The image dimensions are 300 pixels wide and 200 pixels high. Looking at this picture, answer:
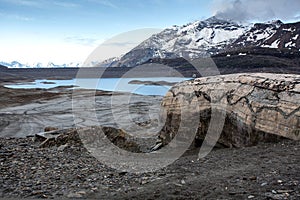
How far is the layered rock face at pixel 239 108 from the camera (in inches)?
271

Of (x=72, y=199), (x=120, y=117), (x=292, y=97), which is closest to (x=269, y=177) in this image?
(x=292, y=97)

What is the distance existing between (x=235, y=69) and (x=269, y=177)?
282 ft

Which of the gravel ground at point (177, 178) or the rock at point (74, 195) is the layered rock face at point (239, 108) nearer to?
the gravel ground at point (177, 178)

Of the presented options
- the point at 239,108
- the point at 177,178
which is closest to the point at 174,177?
the point at 177,178

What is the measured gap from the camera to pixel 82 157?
27.2 ft

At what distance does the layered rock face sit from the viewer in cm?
687

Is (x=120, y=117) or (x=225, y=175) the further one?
(x=120, y=117)

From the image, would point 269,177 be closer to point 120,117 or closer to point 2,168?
point 2,168

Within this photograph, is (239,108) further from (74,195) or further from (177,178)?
(74,195)

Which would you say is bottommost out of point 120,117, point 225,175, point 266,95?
point 120,117

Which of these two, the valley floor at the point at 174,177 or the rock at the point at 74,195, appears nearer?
the valley floor at the point at 174,177

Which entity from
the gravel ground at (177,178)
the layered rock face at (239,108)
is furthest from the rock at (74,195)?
the layered rock face at (239,108)

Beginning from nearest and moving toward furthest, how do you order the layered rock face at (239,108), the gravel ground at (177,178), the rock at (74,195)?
the gravel ground at (177,178), the rock at (74,195), the layered rock face at (239,108)

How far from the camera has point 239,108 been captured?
7844 millimetres
